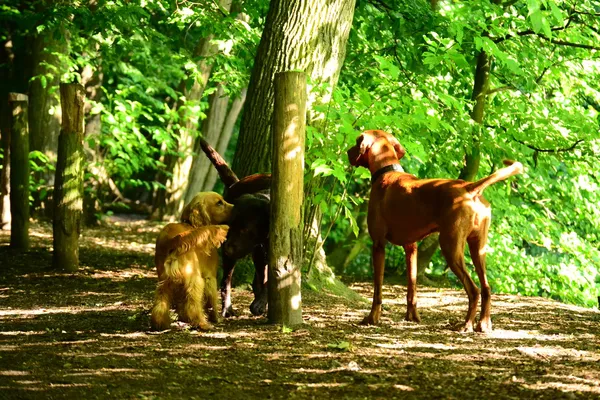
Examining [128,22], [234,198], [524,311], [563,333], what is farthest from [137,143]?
[563,333]

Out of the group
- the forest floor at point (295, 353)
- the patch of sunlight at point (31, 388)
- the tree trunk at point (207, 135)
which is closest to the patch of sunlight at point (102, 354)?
the forest floor at point (295, 353)

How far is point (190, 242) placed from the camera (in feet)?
20.5

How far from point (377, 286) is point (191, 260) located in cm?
161

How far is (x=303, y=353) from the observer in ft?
18.4

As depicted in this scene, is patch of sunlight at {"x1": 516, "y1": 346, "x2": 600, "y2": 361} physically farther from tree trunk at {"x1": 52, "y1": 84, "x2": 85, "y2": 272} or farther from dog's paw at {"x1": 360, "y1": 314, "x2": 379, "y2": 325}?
tree trunk at {"x1": 52, "y1": 84, "x2": 85, "y2": 272}

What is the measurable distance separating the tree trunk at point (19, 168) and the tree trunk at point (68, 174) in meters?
1.61

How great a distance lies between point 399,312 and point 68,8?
6.93 m

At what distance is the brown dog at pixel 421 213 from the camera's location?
6301 mm

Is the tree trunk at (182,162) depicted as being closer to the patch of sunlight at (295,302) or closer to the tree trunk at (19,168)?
the tree trunk at (19,168)

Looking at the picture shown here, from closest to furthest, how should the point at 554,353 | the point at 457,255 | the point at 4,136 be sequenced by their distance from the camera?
1. the point at 554,353
2. the point at 457,255
3. the point at 4,136

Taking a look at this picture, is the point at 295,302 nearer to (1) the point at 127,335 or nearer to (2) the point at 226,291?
(2) the point at 226,291

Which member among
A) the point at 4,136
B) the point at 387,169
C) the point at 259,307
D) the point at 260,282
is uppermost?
the point at 4,136

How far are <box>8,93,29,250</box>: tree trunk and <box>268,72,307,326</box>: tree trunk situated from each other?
6.33 m

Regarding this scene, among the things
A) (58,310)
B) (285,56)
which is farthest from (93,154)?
(58,310)
